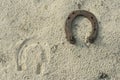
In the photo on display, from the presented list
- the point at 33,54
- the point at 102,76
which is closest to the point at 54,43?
the point at 33,54

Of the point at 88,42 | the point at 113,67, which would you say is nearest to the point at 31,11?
the point at 88,42

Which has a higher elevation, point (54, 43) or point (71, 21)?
point (71, 21)

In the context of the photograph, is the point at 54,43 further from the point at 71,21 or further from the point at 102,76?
the point at 102,76

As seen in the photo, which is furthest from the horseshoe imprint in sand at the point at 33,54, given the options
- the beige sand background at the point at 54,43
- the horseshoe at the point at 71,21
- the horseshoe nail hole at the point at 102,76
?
the horseshoe nail hole at the point at 102,76

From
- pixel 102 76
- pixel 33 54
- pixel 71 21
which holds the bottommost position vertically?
pixel 102 76

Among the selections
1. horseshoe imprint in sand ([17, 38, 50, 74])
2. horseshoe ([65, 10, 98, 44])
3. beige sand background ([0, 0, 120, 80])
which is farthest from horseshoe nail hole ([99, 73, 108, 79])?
horseshoe imprint in sand ([17, 38, 50, 74])

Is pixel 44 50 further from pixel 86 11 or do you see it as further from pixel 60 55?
pixel 86 11
